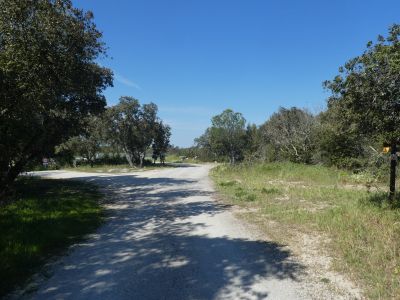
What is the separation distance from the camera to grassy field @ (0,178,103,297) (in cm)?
639

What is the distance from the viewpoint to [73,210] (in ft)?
39.8

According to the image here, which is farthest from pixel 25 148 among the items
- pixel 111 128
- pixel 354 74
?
pixel 111 128

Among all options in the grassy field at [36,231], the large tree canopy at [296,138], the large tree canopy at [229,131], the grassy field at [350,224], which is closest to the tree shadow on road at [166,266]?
the grassy field at [36,231]

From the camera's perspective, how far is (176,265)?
6531mm

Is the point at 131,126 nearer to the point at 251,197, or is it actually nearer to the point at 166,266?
the point at 251,197

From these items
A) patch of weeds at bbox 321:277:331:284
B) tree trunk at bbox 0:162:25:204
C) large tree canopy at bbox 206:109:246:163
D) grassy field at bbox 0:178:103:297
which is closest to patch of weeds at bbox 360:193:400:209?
patch of weeds at bbox 321:277:331:284

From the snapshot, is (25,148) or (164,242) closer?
(164,242)

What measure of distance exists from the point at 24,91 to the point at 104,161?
166 ft

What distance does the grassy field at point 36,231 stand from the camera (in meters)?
6.39

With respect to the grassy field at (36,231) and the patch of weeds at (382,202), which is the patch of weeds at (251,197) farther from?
the grassy field at (36,231)

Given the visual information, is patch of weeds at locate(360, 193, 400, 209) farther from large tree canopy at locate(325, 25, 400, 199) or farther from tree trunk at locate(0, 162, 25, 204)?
tree trunk at locate(0, 162, 25, 204)

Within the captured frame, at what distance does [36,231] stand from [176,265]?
14.0ft

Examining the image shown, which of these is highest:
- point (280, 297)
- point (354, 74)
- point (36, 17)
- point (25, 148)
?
point (36, 17)

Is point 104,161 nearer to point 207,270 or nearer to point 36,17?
point 36,17
